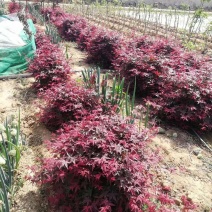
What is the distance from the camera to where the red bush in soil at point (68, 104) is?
333 centimetres

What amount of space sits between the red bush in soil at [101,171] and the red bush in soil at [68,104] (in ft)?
3.03

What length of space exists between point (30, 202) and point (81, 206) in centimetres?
63

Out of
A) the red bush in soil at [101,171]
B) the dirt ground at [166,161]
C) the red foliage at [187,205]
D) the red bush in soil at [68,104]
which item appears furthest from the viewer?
the red bush in soil at [68,104]

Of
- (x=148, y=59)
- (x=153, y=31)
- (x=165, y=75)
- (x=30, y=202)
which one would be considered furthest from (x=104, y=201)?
(x=153, y=31)

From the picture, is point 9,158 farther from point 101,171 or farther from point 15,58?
point 15,58

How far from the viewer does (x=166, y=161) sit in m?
3.12

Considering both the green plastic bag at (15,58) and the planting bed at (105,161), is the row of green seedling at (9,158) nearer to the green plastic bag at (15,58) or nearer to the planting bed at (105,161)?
the planting bed at (105,161)

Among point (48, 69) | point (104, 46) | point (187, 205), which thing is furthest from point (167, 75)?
point (104, 46)

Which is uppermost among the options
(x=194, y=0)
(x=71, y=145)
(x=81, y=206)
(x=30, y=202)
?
(x=194, y=0)

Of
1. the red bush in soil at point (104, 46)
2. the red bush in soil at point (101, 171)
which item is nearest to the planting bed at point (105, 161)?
the red bush in soil at point (101, 171)

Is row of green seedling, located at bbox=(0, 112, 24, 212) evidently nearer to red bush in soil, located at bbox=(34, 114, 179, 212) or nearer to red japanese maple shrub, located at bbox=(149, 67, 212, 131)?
red bush in soil, located at bbox=(34, 114, 179, 212)

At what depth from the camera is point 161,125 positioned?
3.89 metres

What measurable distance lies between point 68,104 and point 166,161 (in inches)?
60.4

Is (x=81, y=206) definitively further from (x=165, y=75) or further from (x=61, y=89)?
(x=165, y=75)
